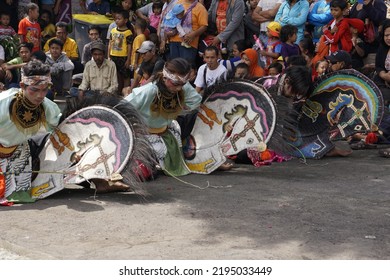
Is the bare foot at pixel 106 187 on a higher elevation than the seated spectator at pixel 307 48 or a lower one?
lower

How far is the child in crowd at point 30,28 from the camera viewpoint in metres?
12.1

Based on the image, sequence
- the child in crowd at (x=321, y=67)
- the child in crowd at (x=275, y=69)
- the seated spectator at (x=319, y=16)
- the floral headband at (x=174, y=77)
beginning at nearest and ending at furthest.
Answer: the floral headband at (x=174, y=77) → the child in crowd at (x=321, y=67) → the child in crowd at (x=275, y=69) → the seated spectator at (x=319, y=16)

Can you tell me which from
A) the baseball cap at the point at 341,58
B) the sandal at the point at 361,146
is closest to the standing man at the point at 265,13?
the baseball cap at the point at 341,58

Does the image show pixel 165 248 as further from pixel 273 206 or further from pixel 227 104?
pixel 227 104

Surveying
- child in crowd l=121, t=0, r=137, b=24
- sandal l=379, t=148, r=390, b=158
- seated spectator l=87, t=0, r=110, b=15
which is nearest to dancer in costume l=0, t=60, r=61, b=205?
sandal l=379, t=148, r=390, b=158

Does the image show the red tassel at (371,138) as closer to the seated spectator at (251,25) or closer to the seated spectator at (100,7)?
the seated spectator at (251,25)

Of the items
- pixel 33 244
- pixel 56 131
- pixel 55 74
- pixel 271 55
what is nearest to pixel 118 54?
pixel 55 74

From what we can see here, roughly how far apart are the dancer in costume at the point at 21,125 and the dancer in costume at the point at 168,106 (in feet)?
2.95

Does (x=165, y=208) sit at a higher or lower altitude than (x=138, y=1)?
lower

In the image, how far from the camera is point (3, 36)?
11734mm

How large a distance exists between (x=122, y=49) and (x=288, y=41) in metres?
2.63

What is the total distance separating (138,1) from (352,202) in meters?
6.90

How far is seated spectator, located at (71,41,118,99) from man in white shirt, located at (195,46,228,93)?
1.41m

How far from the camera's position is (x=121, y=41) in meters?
11.3
